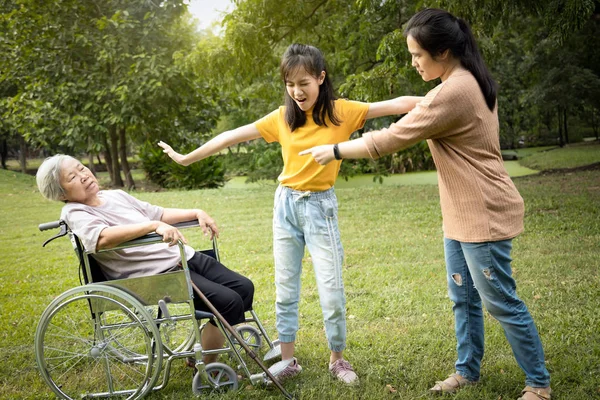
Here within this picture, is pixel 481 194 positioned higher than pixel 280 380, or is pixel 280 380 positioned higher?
pixel 481 194

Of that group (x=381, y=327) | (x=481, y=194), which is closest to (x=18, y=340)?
(x=381, y=327)

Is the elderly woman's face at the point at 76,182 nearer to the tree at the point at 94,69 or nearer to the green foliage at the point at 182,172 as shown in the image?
the tree at the point at 94,69

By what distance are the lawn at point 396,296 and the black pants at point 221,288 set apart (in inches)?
15.4

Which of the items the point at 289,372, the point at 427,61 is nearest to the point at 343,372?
the point at 289,372

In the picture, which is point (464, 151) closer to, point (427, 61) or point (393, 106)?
point (427, 61)

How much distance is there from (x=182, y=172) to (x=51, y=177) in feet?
37.2

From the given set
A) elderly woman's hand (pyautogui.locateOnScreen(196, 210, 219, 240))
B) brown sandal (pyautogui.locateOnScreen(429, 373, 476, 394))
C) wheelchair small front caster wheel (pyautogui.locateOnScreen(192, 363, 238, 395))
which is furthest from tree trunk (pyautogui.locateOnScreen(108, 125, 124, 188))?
brown sandal (pyautogui.locateOnScreen(429, 373, 476, 394))

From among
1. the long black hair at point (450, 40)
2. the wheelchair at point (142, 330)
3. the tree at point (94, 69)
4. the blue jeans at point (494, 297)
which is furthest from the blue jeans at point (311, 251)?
the tree at point (94, 69)

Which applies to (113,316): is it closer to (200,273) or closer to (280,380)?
(200,273)

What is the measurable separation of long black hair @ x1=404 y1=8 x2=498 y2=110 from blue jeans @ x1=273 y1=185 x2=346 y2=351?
838 mm

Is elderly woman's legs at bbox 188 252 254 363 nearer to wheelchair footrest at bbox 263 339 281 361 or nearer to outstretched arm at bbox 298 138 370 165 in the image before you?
wheelchair footrest at bbox 263 339 281 361

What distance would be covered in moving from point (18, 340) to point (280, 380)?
1914mm

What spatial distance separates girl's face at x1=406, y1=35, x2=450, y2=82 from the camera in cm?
234

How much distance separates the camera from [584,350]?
3.16 metres
